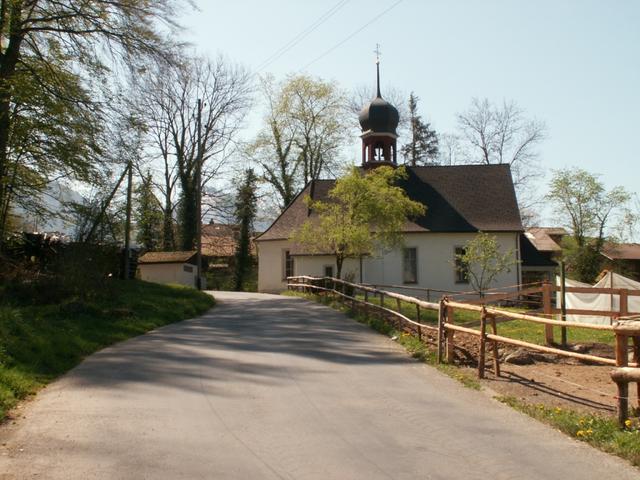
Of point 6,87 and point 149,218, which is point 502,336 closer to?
point 6,87

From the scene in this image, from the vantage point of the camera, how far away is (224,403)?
26.4 feet

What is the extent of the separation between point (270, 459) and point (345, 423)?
1.52 metres

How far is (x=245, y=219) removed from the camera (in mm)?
51281

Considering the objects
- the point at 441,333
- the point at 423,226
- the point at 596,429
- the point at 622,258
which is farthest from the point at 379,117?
the point at 596,429

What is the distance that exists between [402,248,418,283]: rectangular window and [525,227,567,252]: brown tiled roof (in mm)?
16243

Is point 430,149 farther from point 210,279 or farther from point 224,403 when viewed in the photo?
point 224,403

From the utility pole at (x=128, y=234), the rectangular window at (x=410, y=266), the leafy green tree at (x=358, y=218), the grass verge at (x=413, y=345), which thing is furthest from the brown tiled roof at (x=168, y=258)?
the grass verge at (x=413, y=345)

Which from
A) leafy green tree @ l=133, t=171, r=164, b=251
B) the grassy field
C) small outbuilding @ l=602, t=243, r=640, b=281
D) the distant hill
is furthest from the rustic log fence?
small outbuilding @ l=602, t=243, r=640, b=281

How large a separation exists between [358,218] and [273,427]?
71.9 feet

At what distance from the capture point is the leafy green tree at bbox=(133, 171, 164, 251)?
38.8 meters

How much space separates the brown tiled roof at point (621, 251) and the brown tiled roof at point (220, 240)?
89.3 ft

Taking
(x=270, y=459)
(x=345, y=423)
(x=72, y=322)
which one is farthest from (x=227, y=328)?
(x=270, y=459)

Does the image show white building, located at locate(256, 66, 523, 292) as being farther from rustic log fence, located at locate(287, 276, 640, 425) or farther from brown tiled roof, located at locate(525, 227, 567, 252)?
brown tiled roof, located at locate(525, 227, 567, 252)

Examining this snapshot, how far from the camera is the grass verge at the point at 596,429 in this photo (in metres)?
6.34
